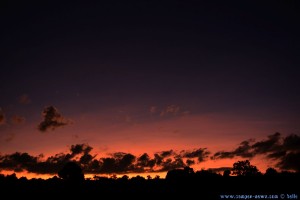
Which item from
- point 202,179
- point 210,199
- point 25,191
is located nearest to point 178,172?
point 202,179

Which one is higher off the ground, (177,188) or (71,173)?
(71,173)

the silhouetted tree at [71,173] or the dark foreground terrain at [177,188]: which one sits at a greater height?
the silhouetted tree at [71,173]

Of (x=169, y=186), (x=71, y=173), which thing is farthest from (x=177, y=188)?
(x=71, y=173)

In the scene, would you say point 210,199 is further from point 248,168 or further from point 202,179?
point 248,168

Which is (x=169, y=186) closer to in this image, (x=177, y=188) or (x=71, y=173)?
(x=177, y=188)

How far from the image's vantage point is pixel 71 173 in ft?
278

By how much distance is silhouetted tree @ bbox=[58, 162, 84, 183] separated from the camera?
8369 centimetres

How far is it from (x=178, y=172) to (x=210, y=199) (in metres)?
20.4

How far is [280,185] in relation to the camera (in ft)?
213

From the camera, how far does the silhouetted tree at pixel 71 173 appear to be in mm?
83694

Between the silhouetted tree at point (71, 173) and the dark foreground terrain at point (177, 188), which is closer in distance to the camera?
the dark foreground terrain at point (177, 188)

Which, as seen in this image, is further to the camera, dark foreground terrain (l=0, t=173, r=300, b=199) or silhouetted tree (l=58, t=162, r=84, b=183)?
silhouetted tree (l=58, t=162, r=84, b=183)

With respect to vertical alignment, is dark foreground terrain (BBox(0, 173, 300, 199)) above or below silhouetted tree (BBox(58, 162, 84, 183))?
below

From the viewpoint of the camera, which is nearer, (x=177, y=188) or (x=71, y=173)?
(x=177, y=188)
